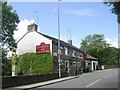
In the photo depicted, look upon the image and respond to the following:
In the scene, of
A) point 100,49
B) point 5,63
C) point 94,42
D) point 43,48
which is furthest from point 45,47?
point 94,42

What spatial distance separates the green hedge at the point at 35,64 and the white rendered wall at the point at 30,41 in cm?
227

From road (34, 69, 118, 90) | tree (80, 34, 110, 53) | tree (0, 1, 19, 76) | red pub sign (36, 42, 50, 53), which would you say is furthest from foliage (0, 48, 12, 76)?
tree (80, 34, 110, 53)

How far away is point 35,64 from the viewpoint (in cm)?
5062

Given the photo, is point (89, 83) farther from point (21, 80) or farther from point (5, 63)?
point (5, 63)

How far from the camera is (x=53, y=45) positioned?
51.9 meters

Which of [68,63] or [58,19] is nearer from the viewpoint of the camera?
[58,19]

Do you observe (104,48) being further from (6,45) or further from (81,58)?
(6,45)

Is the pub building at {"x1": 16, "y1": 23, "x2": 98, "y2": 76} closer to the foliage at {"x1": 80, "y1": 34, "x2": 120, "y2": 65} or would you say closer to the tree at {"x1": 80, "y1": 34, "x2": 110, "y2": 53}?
the foliage at {"x1": 80, "y1": 34, "x2": 120, "y2": 65}

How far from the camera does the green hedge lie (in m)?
49.7

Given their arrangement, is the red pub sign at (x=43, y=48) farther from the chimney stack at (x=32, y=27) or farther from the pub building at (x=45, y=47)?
the chimney stack at (x=32, y=27)

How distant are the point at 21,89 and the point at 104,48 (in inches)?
3662

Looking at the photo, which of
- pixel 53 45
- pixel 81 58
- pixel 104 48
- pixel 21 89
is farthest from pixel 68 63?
pixel 104 48

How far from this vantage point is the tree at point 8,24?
45594mm

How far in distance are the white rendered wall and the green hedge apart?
2267mm
